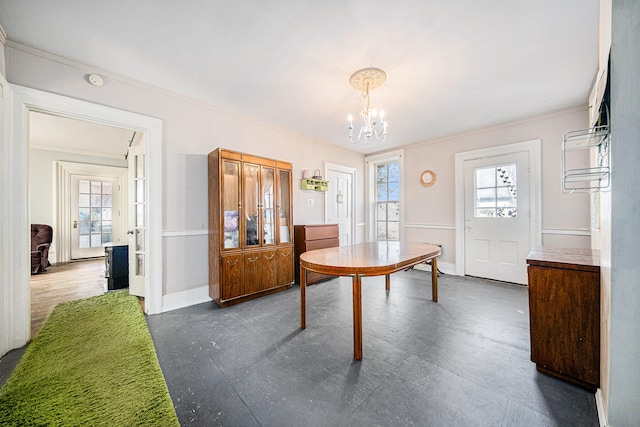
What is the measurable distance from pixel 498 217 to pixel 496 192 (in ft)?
1.31

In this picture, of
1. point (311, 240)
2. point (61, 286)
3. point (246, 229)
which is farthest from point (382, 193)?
point (61, 286)

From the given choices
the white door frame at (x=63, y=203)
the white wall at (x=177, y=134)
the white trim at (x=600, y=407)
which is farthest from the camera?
the white door frame at (x=63, y=203)

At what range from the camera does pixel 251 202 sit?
3.22 meters

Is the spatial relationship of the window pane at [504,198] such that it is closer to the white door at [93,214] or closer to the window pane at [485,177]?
the window pane at [485,177]

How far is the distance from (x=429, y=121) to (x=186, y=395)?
4149 mm

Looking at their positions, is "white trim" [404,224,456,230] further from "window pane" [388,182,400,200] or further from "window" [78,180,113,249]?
"window" [78,180,113,249]

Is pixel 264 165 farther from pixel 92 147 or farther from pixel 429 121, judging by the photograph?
pixel 92 147

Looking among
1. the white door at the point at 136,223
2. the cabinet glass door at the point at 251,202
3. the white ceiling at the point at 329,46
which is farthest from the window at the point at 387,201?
the white door at the point at 136,223

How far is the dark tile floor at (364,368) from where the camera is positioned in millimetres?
1339

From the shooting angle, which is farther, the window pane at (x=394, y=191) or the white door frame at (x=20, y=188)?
the window pane at (x=394, y=191)

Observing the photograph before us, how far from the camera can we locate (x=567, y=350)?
61.4 inches

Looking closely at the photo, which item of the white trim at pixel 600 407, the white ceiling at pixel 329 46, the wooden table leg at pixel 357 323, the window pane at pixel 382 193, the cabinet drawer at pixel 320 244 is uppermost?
the white ceiling at pixel 329 46

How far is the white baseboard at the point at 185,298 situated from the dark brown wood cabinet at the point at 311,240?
53.1 inches

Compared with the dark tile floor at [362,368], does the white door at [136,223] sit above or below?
above
